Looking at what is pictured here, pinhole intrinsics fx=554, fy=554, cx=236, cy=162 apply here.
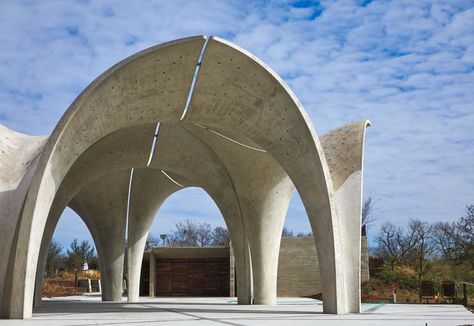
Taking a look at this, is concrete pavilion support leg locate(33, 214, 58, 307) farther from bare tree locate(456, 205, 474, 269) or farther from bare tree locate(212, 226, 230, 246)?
bare tree locate(212, 226, 230, 246)

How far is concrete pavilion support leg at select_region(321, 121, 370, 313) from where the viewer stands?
51.7ft

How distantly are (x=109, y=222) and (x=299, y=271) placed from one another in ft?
42.4

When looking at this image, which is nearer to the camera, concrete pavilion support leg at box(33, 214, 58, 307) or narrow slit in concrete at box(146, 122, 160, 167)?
narrow slit in concrete at box(146, 122, 160, 167)

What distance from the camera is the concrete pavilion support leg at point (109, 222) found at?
26656 mm

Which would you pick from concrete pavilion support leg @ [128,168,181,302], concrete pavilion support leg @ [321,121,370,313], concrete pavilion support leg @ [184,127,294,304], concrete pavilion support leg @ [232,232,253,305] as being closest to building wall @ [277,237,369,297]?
concrete pavilion support leg @ [128,168,181,302]

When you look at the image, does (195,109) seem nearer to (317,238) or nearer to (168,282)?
(317,238)

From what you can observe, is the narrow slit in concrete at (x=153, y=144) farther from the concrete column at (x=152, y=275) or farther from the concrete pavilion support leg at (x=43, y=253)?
the concrete column at (x=152, y=275)

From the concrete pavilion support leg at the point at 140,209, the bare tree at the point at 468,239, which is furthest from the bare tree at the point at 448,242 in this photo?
the concrete pavilion support leg at the point at 140,209

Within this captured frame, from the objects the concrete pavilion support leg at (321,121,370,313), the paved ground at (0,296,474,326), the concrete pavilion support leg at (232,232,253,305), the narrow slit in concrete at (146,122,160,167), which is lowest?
the paved ground at (0,296,474,326)

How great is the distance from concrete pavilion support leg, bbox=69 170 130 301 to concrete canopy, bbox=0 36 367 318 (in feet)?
12.0

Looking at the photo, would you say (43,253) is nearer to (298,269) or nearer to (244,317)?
(244,317)

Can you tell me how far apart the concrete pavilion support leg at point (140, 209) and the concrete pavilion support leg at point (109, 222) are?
424 mm

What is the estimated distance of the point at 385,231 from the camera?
6256 centimetres

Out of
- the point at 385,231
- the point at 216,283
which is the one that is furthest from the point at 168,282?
the point at 385,231
